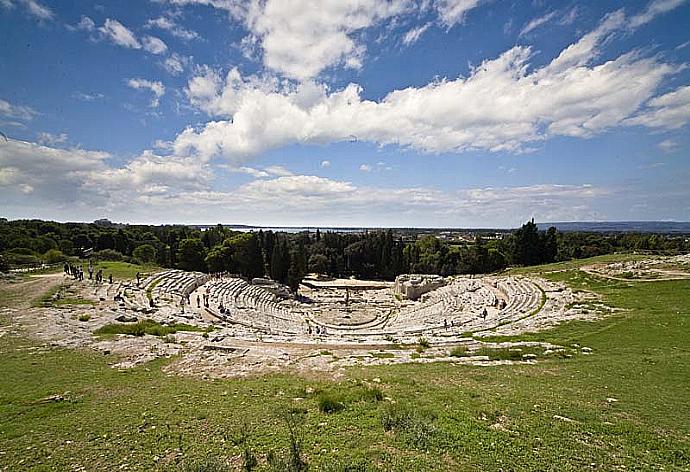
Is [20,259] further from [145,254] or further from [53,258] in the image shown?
[145,254]

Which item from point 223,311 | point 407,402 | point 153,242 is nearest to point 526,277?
point 223,311

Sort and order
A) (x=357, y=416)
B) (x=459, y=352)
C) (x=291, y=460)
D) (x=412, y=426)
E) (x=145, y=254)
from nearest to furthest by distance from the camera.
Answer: (x=291, y=460)
(x=412, y=426)
(x=357, y=416)
(x=459, y=352)
(x=145, y=254)

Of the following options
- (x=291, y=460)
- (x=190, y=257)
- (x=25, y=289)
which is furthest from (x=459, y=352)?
(x=190, y=257)

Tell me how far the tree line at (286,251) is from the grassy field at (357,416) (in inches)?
1402

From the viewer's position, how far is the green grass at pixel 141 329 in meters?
17.0

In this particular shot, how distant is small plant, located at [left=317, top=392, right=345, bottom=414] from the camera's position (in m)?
8.88

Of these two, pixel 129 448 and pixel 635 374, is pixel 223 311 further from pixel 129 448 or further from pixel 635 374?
pixel 635 374

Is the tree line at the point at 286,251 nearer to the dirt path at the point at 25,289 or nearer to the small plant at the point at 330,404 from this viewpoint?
the dirt path at the point at 25,289

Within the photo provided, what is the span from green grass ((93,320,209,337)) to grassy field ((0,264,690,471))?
3.49m

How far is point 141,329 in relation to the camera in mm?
17594

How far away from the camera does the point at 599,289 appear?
2972cm

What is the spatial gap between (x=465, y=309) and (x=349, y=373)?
2519 cm

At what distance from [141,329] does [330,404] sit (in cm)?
1295

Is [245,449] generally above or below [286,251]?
below
